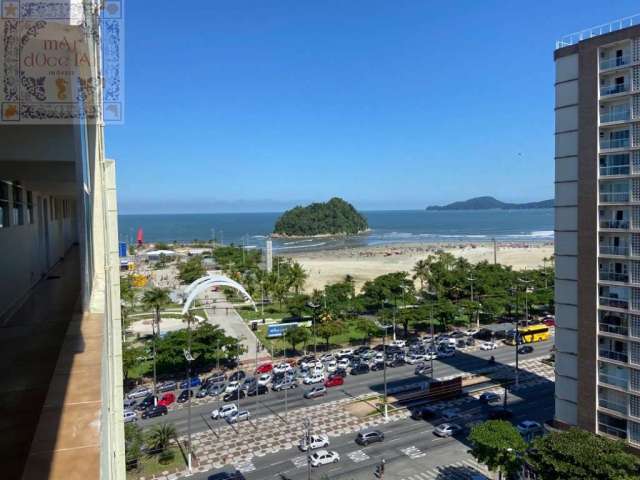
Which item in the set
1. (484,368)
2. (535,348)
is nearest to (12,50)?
(484,368)

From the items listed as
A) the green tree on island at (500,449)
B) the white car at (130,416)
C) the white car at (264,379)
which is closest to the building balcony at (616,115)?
the green tree on island at (500,449)

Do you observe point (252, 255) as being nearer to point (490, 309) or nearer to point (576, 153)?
point (490, 309)

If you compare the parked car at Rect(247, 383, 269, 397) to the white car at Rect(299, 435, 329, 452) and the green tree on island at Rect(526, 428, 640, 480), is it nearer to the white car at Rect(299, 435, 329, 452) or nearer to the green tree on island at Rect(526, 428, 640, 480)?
the white car at Rect(299, 435, 329, 452)

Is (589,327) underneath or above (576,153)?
underneath

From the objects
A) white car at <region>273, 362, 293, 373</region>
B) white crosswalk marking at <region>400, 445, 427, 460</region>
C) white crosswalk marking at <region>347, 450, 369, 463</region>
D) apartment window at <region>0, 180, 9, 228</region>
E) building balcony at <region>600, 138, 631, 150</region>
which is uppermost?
building balcony at <region>600, 138, 631, 150</region>

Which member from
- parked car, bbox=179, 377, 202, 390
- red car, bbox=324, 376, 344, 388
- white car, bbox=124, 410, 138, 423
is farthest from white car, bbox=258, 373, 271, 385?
white car, bbox=124, 410, 138, 423

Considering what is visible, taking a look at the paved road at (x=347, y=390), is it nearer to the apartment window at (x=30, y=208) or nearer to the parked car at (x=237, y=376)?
the parked car at (x=237, y=376)
